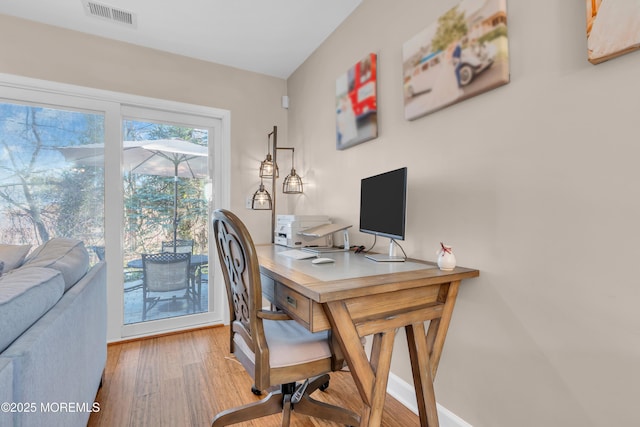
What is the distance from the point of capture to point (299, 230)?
226 centimetres

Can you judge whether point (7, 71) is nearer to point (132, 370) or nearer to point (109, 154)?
point (109, 154)

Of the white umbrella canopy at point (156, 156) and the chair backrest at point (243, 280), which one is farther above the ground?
the white umbrella canopy at point (156, 156)

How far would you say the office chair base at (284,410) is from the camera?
1447mm

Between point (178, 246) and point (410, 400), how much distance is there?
2.25m

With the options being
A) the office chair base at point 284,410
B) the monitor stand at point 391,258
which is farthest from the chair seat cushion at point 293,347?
the monitor stand at point 391,258

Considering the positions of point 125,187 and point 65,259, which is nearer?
point 65,259

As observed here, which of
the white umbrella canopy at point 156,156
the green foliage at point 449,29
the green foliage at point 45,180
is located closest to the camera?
the green foliage at point 449,29

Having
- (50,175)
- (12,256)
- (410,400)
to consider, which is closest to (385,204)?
(410,400)

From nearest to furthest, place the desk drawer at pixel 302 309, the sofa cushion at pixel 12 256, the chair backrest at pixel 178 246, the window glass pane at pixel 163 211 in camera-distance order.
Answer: the desk drawer at pixel 302 309 → the sofa cushion at pixel 12 256 → the window glass pane at pixel 163 211 → the chair backrest at pixel 178 246

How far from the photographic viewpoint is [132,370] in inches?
83.4

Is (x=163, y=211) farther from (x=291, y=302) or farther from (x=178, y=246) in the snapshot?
(x=291, y=302)

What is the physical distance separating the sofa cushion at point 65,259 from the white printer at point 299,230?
1197 mm

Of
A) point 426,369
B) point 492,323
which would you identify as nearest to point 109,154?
point 426,369

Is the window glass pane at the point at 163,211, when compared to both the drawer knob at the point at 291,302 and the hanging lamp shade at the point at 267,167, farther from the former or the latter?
the drawer knob at the point at 291,302
